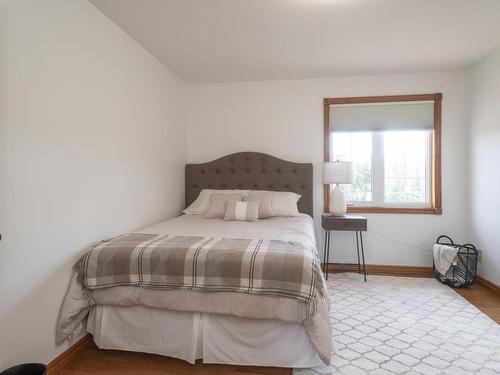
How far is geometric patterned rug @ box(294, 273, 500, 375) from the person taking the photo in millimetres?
1808

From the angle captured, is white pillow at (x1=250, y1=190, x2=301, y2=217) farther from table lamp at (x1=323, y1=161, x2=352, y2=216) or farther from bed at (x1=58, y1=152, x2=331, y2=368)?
bed at (x1=58, y1=152, x2=331, y2=368)

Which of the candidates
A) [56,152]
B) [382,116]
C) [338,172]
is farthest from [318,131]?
[56,152]

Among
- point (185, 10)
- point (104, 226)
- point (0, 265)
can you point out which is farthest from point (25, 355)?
point (185, 10)

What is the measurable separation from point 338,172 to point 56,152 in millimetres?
2620

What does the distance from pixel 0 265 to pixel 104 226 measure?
807 mm

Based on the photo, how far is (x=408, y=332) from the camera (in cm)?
221

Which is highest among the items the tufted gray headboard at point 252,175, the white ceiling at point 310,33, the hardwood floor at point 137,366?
the white ceiling at point 310,33

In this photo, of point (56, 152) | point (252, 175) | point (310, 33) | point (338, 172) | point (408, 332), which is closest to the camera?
point (56, 152)

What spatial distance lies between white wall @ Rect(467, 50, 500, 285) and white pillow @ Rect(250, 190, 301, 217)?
1866 mm

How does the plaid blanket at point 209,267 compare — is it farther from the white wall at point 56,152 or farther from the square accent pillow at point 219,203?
the square accent pillow at point 219,203

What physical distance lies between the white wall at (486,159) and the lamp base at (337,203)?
135 centimetres

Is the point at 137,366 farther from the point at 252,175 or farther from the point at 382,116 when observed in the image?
the point at 382,116

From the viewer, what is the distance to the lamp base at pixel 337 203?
338cm

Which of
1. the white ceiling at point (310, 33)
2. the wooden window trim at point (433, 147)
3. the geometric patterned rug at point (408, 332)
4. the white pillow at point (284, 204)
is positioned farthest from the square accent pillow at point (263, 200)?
the white ceiling at point (310, 33)
